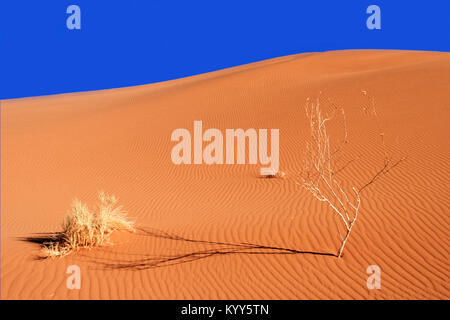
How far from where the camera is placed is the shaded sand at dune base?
17.3 feet

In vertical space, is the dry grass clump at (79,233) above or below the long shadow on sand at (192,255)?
above

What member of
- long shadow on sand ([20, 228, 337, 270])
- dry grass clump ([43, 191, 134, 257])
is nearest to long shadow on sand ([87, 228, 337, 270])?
long shadow on sand ([20, 228, 337, 270])

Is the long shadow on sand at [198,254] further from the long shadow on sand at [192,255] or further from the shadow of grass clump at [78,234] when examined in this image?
the shadow of grass clump at [78,234]

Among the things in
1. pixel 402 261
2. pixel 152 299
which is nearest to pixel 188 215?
pixel 152 299

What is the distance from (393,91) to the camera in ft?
59.3

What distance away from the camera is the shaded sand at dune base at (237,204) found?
5285 mm

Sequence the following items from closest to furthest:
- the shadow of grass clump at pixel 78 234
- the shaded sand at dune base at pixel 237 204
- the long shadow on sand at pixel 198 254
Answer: the shaded sand at dune base at pixel 237 204 → the long shadow on sand at pixel 198 254 → the shadow of grass clump at pixel 78 234

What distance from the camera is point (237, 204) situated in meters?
9.56

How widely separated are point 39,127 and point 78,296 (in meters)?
19.3

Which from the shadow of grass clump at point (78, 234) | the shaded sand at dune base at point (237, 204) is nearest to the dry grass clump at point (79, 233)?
the shadow of grass clump at point (78, 234)

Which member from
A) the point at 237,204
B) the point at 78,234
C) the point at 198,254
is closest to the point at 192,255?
the point at 198,254

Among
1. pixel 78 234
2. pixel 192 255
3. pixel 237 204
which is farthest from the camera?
pixel 237 204

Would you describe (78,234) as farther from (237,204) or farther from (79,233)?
(237,204)
